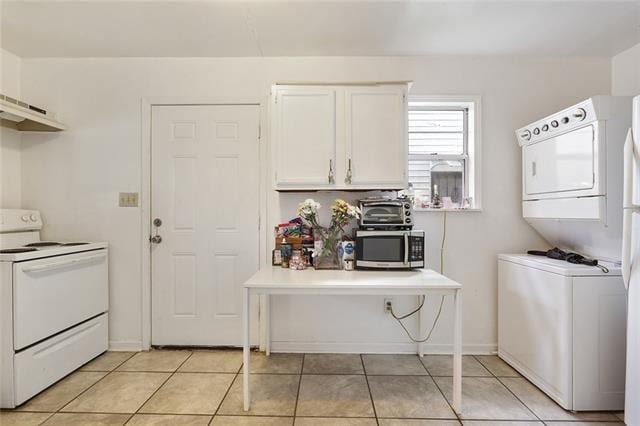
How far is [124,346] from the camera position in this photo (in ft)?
8.69

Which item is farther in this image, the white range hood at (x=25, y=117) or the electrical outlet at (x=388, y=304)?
the electrical outlet at (x=388, y=304)

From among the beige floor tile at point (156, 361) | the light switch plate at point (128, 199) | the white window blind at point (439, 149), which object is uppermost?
the white window blind at point (439, 149)

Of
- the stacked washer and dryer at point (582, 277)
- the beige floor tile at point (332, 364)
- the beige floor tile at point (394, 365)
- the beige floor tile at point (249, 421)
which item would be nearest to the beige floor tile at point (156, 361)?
the beige floor tile at point (249, 421)

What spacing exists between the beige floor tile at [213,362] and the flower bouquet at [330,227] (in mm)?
1018

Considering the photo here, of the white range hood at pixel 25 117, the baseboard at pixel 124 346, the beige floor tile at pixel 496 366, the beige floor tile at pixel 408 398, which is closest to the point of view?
the beige floor tile at pixel 408 398

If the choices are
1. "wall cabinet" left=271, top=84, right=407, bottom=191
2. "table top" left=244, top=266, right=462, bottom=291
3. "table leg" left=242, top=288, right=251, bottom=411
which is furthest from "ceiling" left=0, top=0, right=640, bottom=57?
"table leg" left=242, top=288, right=251, bottom=411

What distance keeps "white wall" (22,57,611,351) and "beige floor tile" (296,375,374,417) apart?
43 cm

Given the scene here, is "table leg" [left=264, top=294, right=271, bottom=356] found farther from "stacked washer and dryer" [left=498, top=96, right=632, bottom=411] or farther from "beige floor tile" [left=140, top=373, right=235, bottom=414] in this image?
"stacked washer and dryer" [left=498, top=96, right=632, bottom=411]

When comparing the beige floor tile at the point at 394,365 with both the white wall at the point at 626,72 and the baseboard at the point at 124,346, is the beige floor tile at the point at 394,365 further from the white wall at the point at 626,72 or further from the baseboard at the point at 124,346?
the white wall at the point at 626,72

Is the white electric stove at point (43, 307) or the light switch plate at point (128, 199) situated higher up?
the light switch plate at point (128, 199)

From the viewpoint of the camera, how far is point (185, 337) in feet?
8.76

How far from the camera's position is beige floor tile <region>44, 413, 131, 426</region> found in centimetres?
175

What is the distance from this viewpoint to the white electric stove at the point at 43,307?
185 centimetres

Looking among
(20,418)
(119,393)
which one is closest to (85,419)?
(119,393)
